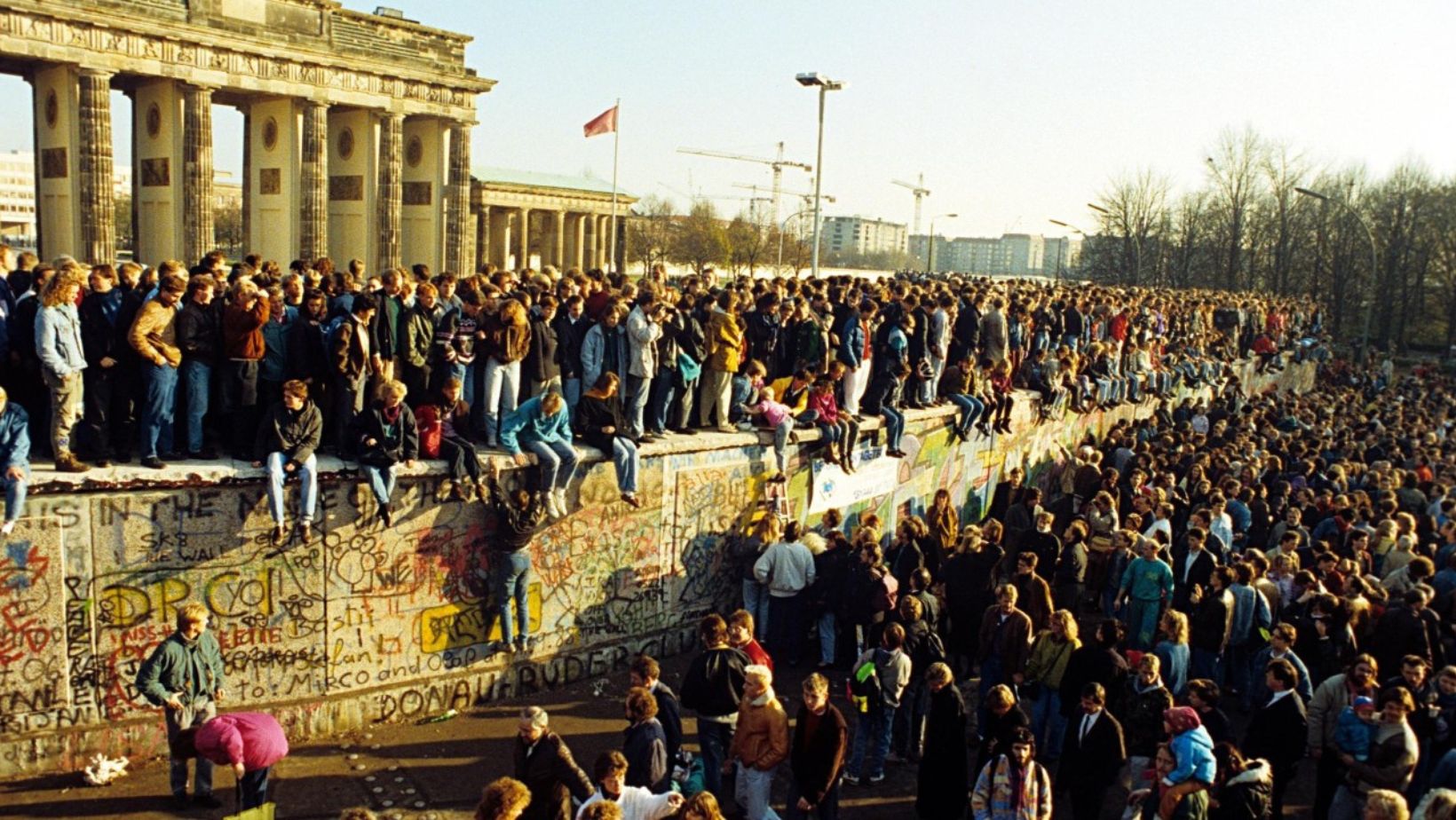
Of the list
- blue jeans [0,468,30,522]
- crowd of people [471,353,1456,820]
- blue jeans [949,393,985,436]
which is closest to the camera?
crowd of people [471,353,1456,820]

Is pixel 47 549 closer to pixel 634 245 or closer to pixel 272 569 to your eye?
pixel 272 569

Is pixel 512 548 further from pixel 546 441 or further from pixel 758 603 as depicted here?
pixel 758 603

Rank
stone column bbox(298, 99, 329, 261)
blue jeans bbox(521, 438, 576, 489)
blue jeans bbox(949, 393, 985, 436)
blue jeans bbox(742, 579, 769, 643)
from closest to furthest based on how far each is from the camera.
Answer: blue jeans bbox(521, 438, 576, 489) → blue jeans bbox(742, 579, 769, 643) → blue jeans bbox(949, 393, 985, 436) → stone column bbox(298, 99, 329, 261)

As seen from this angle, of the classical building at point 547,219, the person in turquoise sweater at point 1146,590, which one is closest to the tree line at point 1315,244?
the classical building at point 547,219

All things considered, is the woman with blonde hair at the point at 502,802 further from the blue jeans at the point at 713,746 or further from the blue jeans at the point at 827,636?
the blue jeans at the point at 827,636

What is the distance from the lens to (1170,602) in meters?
12.9

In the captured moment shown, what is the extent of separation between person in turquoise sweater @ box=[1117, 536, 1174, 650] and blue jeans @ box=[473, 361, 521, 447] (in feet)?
23.8

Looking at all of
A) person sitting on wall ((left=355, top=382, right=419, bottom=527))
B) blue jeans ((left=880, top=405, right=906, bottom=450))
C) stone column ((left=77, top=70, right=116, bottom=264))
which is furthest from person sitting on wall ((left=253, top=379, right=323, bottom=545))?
stone column ((left=77, top=70, right=116, bottom=264))

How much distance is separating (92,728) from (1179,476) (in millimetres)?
16537

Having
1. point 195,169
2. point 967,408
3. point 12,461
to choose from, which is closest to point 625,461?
point 12,461

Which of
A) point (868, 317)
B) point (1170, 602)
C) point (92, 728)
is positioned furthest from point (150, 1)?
point (1170, 602)

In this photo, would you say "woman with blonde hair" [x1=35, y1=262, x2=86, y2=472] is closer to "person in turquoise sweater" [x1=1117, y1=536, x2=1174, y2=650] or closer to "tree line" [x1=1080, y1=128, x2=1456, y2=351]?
"person in turquoise sweater" [x1=1117, y1=536, x2=1174, y2=650]

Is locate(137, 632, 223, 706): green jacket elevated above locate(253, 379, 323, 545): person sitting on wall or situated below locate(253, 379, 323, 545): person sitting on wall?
below

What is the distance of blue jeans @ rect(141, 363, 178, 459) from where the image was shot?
10031 millimetres
